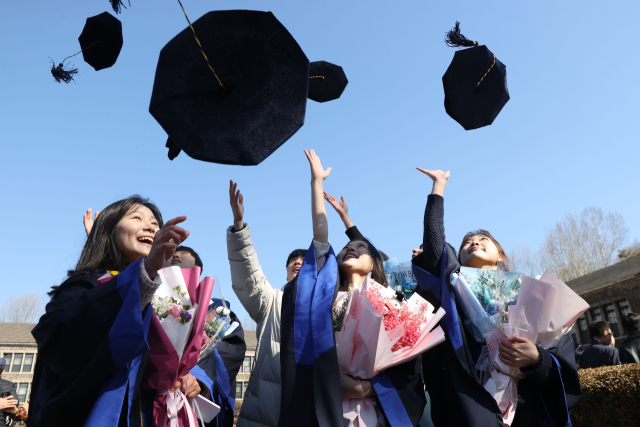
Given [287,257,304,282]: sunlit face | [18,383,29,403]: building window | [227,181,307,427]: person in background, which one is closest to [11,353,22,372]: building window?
[18,383,29,403]: building window

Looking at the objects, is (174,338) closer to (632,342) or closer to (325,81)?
(325,81)

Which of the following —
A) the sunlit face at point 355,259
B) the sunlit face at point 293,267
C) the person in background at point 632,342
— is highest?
the sunlit face at point 293,267

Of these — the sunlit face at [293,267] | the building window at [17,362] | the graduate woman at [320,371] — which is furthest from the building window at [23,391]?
the graduate woman at [320,371]

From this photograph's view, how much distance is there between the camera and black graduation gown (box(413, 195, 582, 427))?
2473mm

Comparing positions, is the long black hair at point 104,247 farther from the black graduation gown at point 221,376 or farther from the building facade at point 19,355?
the building facade at point 19,355

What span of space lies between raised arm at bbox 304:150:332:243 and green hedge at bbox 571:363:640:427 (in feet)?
12.4

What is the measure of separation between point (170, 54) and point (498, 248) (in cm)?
247

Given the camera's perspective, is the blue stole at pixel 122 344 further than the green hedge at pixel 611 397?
No

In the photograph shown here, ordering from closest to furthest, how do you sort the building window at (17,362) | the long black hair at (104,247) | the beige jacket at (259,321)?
the long black hair at (104,247), the beige jacket at (259,321), the building window at (17,362)

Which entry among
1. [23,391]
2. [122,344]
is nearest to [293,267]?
[122,344]

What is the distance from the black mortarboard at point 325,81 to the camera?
3.80 meters

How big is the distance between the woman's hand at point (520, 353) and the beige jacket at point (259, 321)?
3.62ft

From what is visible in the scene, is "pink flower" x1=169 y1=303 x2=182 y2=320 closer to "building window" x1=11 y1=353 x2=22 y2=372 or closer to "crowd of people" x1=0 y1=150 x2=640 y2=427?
"crowd of people" x1=0 y1=150 x2=640 y2=427

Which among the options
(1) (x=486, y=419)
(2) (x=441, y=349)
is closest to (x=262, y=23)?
(2) (x=441, y=349)
